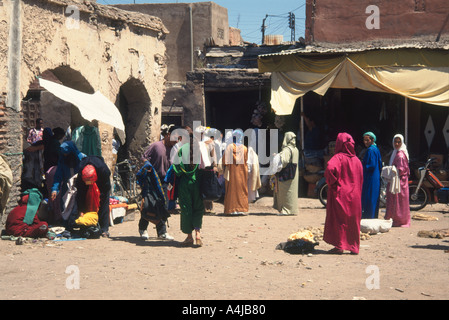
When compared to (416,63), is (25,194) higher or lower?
lower

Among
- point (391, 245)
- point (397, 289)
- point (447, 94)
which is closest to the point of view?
point (397, 289)

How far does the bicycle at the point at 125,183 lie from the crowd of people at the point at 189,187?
1182 mm

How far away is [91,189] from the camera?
9.39 meters

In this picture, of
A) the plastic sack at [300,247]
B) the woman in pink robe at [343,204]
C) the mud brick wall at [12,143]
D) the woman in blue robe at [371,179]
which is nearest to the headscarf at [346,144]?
the woman in pink robe at [343,204]

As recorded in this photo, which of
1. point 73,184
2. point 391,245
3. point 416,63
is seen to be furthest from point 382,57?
point 73,184

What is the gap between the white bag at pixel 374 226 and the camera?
32.5 ft

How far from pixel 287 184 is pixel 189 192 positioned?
154 inches

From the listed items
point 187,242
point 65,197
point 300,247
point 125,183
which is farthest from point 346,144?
point 125,183

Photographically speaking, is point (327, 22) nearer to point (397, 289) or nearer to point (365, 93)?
point (365, 93)

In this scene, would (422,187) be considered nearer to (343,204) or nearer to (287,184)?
(287,184)

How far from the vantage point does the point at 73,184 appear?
31.8ft

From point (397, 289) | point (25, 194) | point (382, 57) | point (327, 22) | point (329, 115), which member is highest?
point (327, 22)

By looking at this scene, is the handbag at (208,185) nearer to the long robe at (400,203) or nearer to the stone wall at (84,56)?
the stone wall at (84,56)

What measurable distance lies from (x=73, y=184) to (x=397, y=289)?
516 centimetres
